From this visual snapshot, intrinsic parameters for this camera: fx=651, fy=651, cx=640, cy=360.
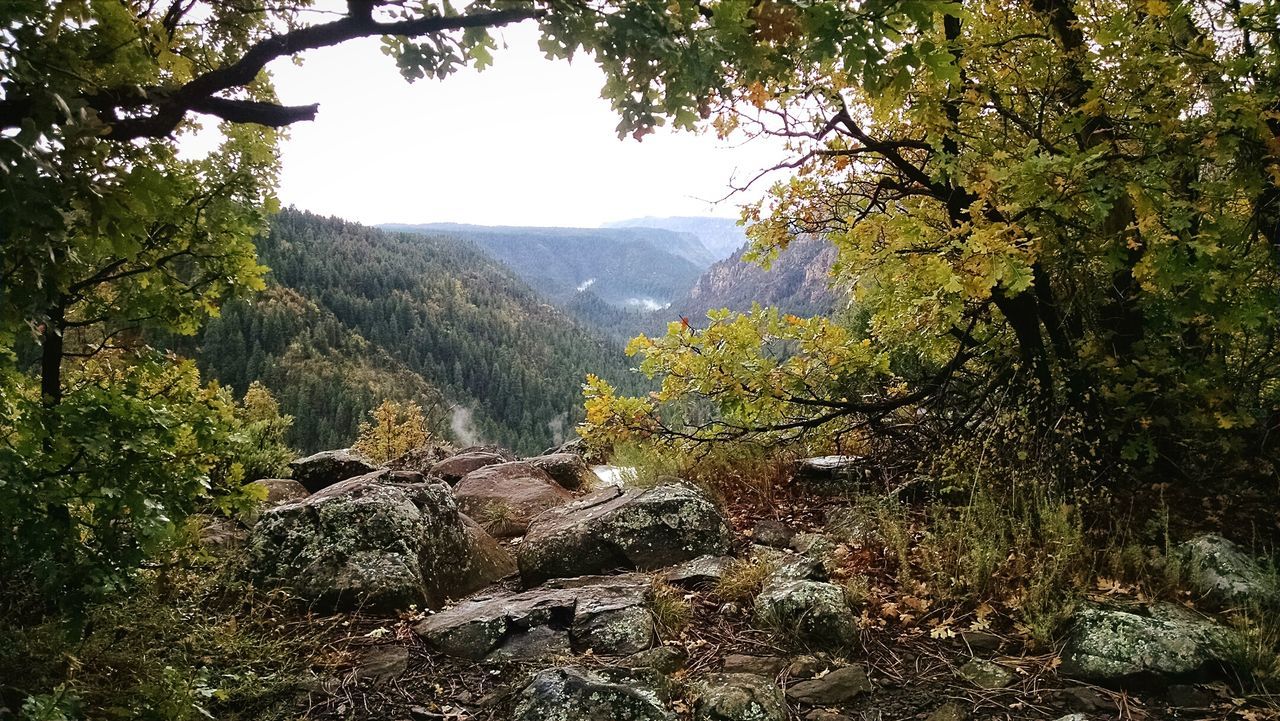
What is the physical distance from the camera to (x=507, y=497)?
8812 mm

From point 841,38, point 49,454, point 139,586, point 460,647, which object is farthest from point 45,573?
point 841,38

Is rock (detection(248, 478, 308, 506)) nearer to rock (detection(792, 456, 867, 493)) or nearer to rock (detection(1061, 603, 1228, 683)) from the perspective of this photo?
rock (detection(792, 456, 867, 493))

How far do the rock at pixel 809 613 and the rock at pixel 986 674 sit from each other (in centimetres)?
65

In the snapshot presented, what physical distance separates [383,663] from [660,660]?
1899 mm

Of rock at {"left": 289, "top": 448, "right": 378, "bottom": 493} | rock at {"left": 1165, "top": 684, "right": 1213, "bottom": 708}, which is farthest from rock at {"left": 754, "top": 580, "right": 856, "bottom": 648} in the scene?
rock at {"left": 289, "top": 448, "right": 378, "bottom": 493}

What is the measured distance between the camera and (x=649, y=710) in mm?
3412

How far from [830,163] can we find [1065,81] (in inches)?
74.0

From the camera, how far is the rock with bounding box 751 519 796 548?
19.3 feet

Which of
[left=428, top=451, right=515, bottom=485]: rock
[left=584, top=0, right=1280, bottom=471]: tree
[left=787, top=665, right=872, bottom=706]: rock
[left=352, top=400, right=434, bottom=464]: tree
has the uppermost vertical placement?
[left=584, top=0, right=1280, bottom=471]: tree

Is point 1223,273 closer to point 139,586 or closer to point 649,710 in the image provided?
point 649,710

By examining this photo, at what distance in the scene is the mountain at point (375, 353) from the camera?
364ft

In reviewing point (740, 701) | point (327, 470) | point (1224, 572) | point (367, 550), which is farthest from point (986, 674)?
point (327, 470)

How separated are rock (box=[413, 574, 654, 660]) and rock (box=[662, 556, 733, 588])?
295 mm

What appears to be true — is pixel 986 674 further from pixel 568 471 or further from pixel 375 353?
pixel 375 353
